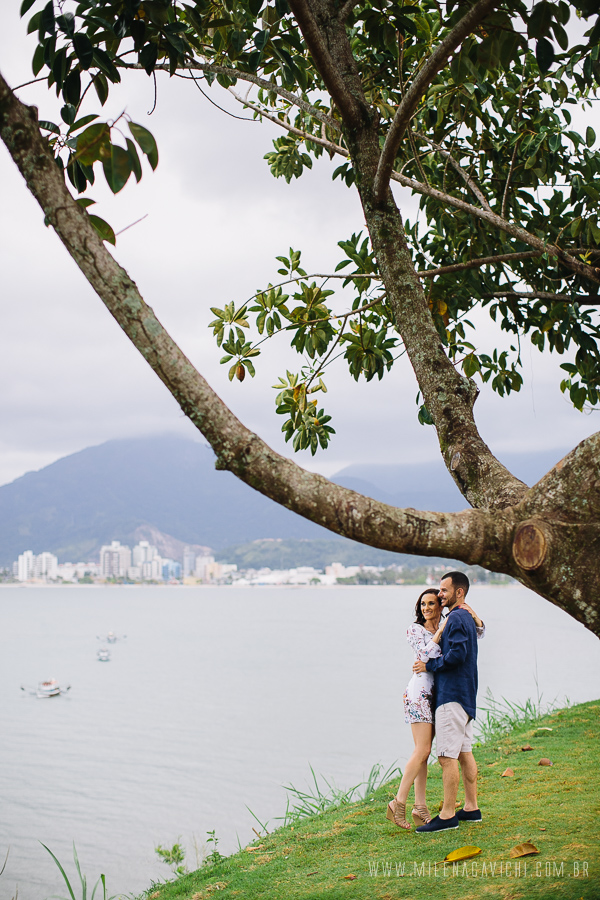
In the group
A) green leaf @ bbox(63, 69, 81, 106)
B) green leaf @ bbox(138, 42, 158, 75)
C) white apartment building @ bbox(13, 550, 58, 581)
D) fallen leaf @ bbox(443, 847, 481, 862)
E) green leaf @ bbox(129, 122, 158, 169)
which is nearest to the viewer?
green leaf @ bbox(129, 122, 158, 169)

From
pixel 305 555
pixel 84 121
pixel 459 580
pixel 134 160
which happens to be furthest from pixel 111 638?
pixel 305 555

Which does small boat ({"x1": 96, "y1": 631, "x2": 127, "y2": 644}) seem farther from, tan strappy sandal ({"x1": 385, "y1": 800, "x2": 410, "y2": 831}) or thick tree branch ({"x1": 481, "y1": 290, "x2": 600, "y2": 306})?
thick tree branch ({"x1": 481, "y1": 290, "x2": 600, "y2": 306})

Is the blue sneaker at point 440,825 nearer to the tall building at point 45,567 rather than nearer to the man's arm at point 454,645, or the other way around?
the man's arm at point 454,645

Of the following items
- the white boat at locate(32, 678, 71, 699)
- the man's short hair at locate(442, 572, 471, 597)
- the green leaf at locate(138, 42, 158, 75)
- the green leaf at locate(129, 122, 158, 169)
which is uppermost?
the green leaf at locate(138, 42, 158, 75)

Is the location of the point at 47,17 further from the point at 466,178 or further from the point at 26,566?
the point at 26,566

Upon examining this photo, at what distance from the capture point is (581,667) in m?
20.7

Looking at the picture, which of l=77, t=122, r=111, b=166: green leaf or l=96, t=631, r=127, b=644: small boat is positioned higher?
l=77, t=122, r=111, b=166: green leaf

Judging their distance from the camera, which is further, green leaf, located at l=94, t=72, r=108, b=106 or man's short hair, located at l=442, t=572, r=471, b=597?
man's short hair, located at l=442, t=572, r=471, b=597

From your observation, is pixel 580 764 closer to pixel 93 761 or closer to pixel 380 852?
pixel 380 852

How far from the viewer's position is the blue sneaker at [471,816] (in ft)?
12.8

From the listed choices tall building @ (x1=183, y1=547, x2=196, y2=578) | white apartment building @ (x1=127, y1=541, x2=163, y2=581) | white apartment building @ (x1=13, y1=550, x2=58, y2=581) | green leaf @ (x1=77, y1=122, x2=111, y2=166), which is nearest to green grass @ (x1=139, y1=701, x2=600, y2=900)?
green leaf @ (x1=77, y1=122, x2=111, y2=166)

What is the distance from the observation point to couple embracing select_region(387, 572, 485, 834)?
3.87m

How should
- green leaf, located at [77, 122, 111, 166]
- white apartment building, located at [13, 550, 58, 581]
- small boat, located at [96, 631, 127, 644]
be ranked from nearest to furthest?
green leaf, located at [77, 122, 111, 166]
small boat, located at [96, 631, 127, 644]
white apartment building, located at [13, 550, 58, 581]

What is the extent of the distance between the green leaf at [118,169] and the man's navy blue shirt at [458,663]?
3.07 metres
